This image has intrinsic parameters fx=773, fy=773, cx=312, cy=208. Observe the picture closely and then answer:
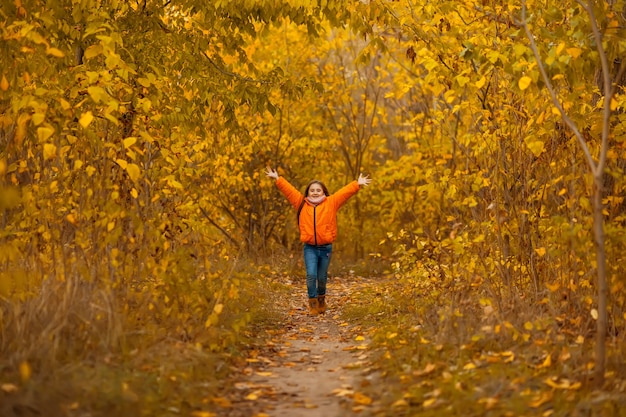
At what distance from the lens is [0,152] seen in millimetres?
7492

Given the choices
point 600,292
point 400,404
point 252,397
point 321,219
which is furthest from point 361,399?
point 321,219

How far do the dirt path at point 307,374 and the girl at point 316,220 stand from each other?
25.7 inches

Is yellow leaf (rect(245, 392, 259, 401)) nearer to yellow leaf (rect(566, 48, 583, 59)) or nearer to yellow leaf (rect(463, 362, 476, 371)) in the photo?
yellow leaf (rect(463, 362, 476, 371))

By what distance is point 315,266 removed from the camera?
31.7 feet

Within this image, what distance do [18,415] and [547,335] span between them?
145 inches

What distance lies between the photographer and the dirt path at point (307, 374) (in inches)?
206

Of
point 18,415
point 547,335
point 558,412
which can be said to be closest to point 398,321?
point 547,335

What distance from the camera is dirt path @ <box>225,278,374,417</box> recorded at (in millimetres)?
5230

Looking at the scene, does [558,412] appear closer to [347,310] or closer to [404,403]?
[404,403]

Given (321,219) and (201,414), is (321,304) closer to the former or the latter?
(321,219)

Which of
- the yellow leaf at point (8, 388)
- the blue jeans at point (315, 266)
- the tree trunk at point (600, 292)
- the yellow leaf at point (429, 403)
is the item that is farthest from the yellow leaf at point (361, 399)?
the blue jeans at point (315, 266)

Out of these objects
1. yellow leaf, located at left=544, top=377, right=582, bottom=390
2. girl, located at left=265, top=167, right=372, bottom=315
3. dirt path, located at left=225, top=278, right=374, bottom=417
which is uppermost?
girl, located at left=265, top=167, right=372, bottom=315

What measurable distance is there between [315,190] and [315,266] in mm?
956

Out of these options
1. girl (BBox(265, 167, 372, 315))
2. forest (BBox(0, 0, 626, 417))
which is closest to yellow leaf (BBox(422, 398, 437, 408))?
forest (BBox(0, 0, 626, 417))
